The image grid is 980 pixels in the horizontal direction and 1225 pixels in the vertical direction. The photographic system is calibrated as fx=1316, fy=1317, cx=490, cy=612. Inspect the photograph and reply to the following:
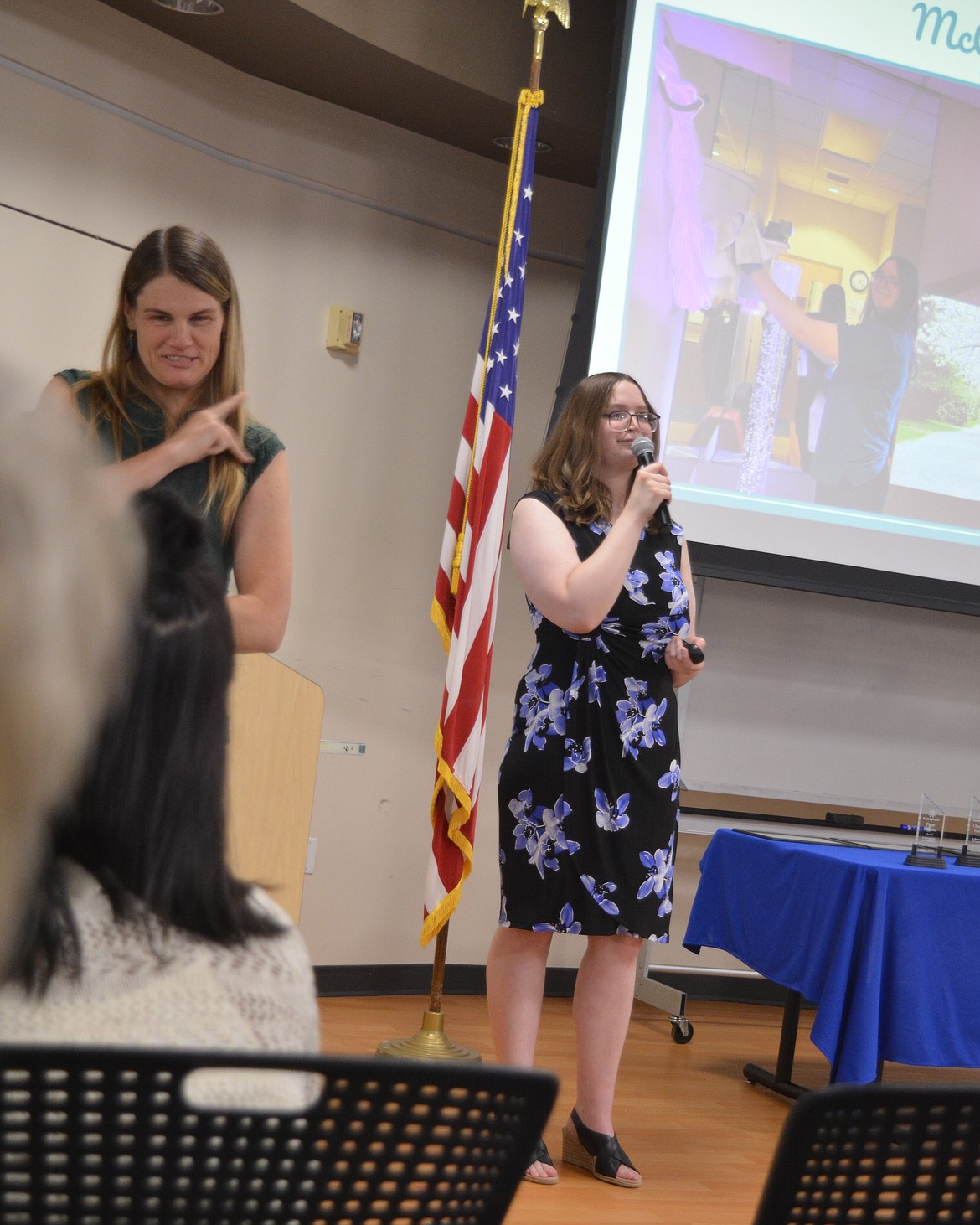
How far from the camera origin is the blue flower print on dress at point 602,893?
2582mm

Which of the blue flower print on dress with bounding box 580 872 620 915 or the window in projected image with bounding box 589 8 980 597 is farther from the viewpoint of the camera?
the window in projected image with bounding box 589 8 980 597

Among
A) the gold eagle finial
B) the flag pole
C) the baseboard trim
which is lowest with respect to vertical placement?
the baseboard trim

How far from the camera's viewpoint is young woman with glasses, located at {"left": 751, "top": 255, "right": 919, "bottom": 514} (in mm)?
4176

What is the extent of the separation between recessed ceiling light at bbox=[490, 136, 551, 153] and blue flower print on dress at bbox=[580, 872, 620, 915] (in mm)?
2759

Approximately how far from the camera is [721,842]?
12.1 feet

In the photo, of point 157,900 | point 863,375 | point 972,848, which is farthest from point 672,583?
point 157,900

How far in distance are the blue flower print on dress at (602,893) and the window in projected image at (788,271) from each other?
5.34ft

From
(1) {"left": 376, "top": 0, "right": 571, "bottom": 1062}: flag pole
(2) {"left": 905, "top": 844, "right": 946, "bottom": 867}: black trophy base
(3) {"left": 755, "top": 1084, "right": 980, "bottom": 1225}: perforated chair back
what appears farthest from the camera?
(1) {"left": 376, "top": 0, "right": 571, "bottom": 1062}: flag pole

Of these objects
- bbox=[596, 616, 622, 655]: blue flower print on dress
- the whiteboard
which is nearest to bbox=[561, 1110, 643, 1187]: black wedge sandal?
bbox=[596, 616, 622, 655]: blue flower print on dress

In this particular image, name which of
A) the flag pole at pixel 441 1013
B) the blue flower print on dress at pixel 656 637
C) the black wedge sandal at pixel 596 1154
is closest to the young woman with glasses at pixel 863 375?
the flag pole at pixel 441 1013

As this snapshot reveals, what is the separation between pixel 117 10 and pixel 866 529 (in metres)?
2.72

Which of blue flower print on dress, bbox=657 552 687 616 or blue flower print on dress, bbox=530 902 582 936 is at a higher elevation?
blue flower print on dress, bbox=657 552 687 616

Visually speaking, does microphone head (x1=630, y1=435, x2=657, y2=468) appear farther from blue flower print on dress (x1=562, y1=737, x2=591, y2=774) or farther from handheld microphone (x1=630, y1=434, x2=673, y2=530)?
blue flower print on dress (x1=562, y1=737, x2=591, y2=774)

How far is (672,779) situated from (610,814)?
0.51 feet
